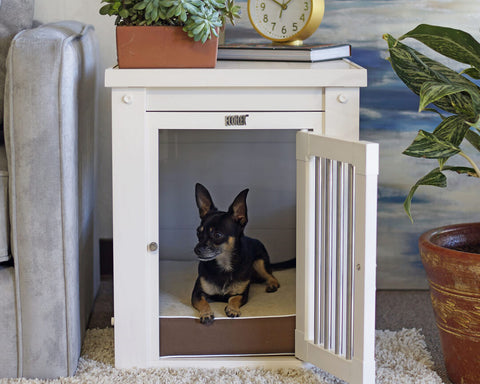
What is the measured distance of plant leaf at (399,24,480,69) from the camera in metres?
1.25

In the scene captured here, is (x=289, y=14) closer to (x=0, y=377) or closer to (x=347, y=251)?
(x=347, y=251)

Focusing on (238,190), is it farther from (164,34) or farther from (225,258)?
(164,34)

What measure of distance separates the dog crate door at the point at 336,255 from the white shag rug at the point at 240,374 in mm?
51

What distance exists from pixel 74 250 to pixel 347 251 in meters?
0.52

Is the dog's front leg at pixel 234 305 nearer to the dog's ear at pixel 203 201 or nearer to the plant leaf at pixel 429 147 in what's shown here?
the dog's ear at pixel 203 201

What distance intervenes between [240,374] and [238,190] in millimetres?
364

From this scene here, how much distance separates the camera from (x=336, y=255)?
1.25 metres

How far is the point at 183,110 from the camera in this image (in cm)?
129

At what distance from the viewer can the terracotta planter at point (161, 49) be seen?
1236 millimetres

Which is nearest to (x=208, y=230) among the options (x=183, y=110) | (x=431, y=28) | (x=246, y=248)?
(x=246, y=248)

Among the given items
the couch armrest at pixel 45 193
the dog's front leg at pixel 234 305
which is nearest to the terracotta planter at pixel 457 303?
the dog's front leg at pixel 234 305

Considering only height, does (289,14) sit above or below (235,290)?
above

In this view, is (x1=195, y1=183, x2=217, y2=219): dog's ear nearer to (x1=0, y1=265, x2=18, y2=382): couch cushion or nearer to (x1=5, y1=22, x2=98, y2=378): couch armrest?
(x1=5, y1=22, x2=98, y2=378): couch armrest

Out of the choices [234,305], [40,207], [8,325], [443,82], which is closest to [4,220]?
[40,207]
